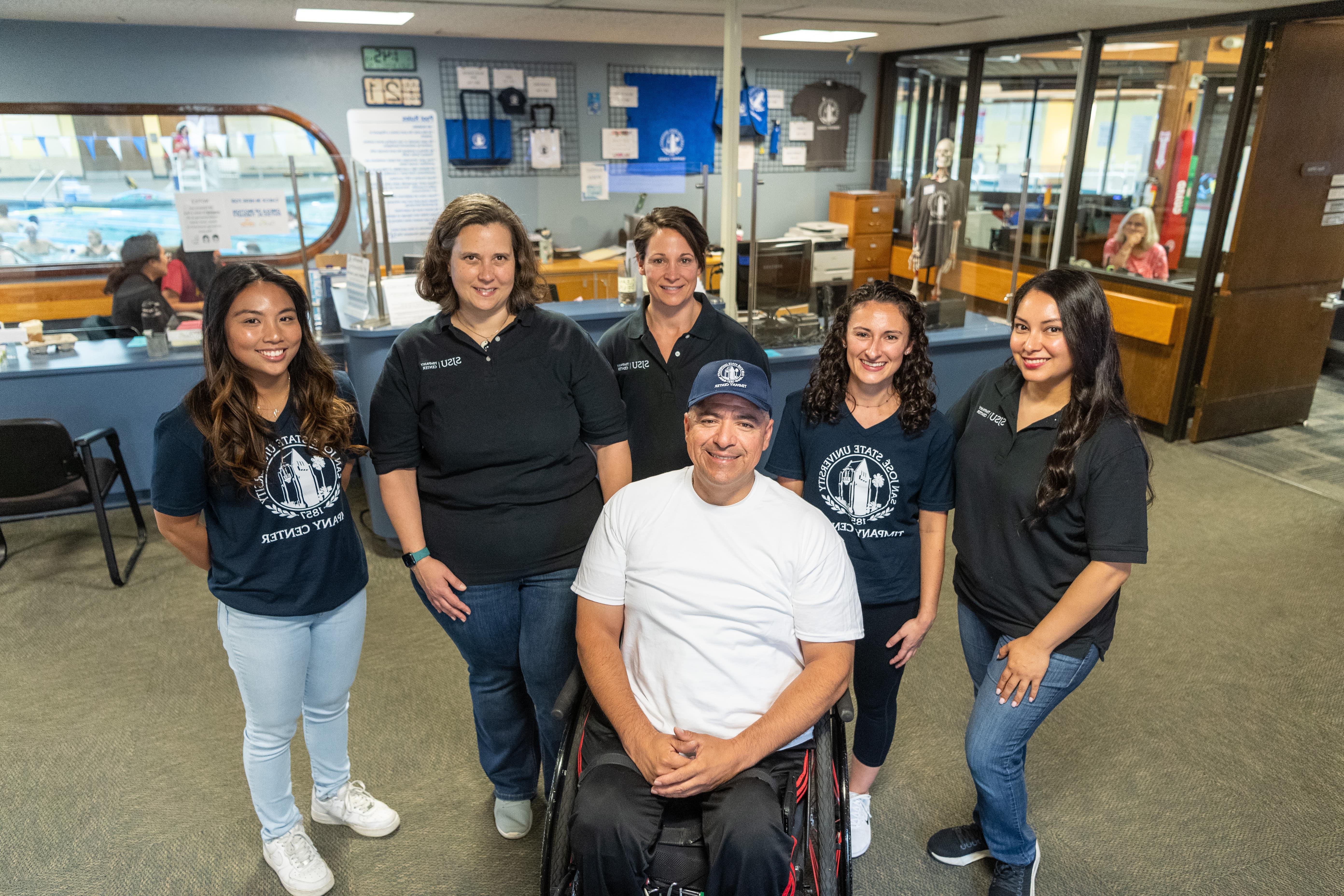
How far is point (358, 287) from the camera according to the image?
12.0ft

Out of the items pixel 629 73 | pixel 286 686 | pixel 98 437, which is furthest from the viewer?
pixel 629 73

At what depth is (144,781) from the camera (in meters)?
2.41

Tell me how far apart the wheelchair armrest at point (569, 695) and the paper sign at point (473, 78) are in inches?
200

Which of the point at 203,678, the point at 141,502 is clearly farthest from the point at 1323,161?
the point at 141,502

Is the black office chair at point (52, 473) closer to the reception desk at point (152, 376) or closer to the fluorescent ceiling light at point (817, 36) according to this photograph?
the reception desk at point (152, 376)

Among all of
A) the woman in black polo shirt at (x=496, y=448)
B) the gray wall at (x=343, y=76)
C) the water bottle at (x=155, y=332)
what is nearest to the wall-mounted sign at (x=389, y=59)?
the gray wall at (x=343, y=76)

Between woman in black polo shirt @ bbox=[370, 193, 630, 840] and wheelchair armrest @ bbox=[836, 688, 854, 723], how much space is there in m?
0.63

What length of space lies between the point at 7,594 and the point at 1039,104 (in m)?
6.27

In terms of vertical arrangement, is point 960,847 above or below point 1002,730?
below

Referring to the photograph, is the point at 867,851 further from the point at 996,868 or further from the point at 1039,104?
the point at 1039,104

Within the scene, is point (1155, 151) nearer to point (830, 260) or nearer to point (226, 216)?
point (830, 260)

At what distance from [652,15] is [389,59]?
212cm

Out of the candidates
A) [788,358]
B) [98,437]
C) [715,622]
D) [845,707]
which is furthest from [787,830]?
[98,437]

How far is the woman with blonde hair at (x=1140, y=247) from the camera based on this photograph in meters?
4.98
